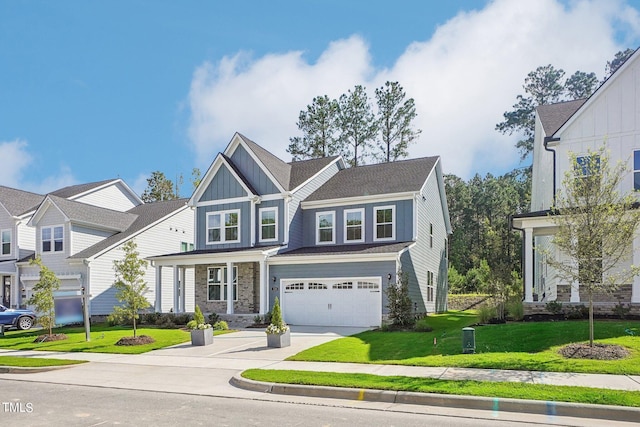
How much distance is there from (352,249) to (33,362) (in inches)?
550

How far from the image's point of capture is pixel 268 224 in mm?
27828

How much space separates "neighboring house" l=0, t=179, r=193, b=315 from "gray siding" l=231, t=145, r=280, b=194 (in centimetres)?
707

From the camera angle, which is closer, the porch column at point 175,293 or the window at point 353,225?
the window at point 353,225

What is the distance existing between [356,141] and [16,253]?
28.4 m

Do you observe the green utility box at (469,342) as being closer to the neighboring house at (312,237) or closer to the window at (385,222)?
the neighboring house at (312,237)

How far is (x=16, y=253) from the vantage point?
111 ft

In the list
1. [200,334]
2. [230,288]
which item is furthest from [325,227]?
[200,334]

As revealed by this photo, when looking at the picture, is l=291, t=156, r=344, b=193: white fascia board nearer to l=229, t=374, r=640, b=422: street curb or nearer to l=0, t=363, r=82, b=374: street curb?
l=0, t=363, r=82, b=374: street curb

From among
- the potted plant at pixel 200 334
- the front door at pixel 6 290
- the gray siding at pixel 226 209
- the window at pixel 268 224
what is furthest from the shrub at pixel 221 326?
the front door at pixel 6 290

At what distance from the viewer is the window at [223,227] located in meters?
28.6

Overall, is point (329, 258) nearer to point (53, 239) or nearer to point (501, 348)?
point (501, 348)

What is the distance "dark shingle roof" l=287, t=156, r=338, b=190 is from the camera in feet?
95.5

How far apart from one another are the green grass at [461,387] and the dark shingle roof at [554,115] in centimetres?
1556

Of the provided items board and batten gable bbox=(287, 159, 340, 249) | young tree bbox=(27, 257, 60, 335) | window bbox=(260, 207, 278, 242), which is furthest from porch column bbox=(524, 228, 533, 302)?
young tree bbox=(27, 257, 60, 335)
